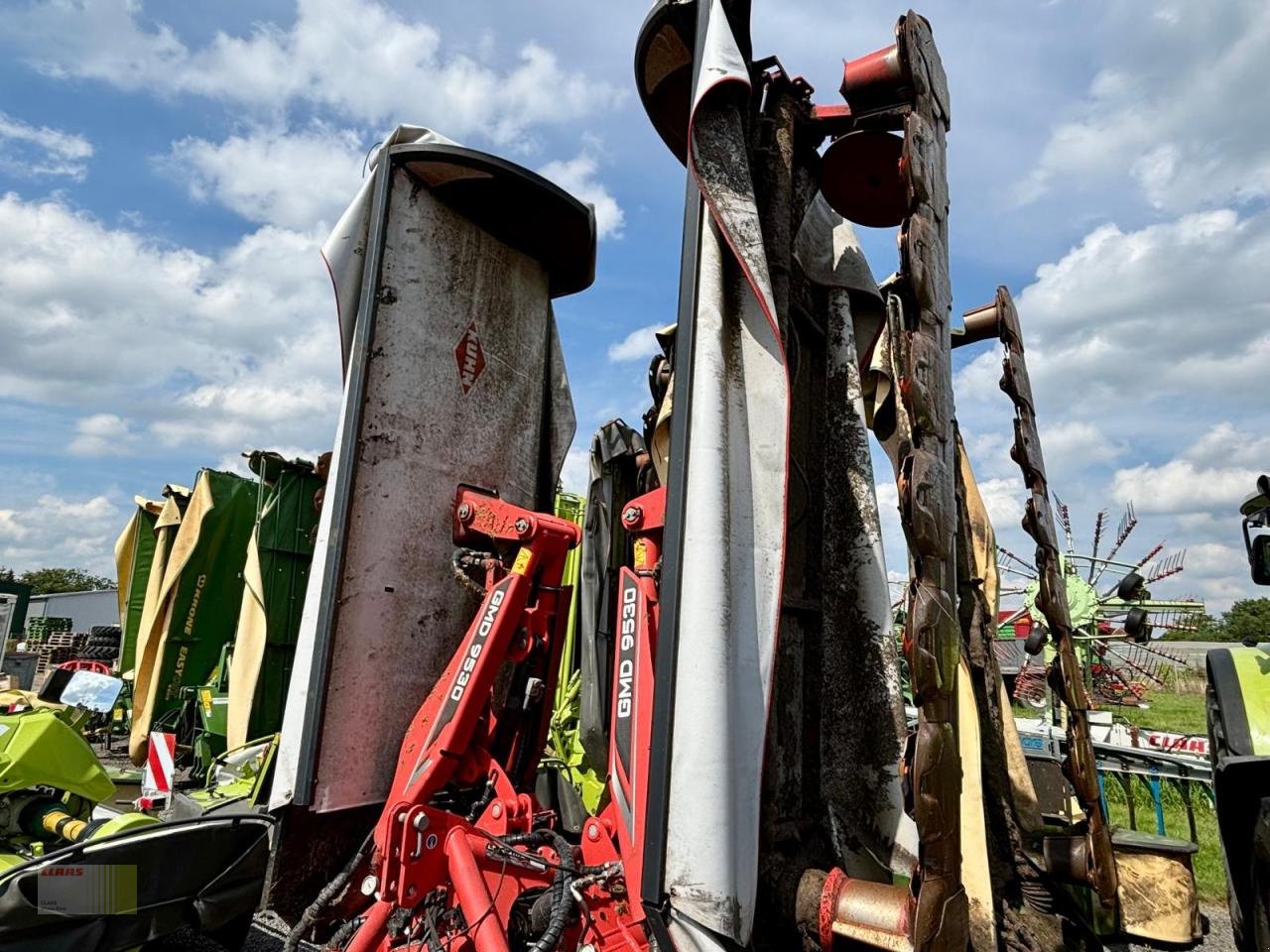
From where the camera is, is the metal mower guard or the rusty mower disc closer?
the rusty mower disc

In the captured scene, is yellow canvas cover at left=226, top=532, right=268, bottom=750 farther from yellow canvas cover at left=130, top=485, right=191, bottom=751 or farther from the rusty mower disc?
the rusty mower disc

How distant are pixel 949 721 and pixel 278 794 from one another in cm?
253

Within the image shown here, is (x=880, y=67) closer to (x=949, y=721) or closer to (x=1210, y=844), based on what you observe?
(x=949, y=721)

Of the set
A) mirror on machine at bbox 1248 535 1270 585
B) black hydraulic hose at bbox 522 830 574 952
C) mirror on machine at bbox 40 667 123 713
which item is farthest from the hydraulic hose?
mirror on machine at bbox 40 667 123 713

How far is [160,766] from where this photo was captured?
16.3ft

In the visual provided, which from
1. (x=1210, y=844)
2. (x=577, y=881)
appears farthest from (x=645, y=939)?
(x=1210, y=844)

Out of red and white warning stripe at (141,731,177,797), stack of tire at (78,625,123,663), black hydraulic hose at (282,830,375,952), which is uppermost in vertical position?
stack of tire at (78,625,123,663)

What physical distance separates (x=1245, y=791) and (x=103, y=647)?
57.1 feet

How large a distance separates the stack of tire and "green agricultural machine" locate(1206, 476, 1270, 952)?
1481 centimetres

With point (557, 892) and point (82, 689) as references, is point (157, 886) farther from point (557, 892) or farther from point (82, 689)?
point (82, 689)

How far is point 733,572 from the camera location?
6.72 feet

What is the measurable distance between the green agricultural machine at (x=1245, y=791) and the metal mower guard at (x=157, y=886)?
3.14 metres

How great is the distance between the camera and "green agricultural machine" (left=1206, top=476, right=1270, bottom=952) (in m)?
2.33

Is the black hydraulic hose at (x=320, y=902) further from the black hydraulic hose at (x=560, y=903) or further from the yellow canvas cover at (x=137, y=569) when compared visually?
the yellow canvas cover at (x=137, y=569)
